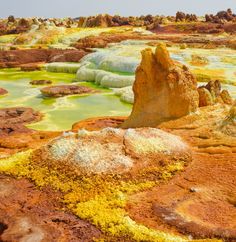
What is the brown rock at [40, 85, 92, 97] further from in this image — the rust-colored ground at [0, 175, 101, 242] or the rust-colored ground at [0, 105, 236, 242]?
the rust-colored ground at [0, 175, 101, 242]

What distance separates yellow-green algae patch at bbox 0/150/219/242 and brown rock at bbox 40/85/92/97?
20555mm

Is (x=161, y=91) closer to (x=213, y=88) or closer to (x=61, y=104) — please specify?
(x=213, y=88)

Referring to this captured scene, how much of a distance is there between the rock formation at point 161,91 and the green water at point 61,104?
5431 mm

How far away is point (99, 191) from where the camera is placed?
1112 centimetres

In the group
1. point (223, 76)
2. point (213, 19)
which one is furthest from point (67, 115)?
point (213, 19)

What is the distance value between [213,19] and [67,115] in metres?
71.3

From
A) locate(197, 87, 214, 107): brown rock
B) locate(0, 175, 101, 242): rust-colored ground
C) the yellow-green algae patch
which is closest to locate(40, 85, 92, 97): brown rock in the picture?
locate(197, 87, 214, 107): brown rock

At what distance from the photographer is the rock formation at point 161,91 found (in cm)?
1844

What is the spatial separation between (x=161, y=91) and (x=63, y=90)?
16.5m

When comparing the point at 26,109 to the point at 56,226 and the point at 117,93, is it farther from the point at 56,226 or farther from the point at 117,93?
the point at 56,226

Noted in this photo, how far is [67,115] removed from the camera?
27.3 m

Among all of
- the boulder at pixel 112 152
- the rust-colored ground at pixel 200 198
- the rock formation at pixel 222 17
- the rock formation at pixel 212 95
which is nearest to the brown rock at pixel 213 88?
the rock formation at pixel 212 95

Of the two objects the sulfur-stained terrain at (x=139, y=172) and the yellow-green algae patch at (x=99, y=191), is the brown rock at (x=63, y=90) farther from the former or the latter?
the yellow-green algae patch at (x=99, y=191)

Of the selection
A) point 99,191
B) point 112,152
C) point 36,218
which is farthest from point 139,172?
point 36,218
